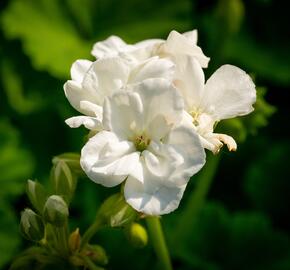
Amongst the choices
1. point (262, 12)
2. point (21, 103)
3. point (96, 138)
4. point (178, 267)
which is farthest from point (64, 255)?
point (262, 12)

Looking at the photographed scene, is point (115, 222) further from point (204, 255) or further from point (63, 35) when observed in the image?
point (63, 35)

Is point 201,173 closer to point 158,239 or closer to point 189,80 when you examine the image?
point 158,239

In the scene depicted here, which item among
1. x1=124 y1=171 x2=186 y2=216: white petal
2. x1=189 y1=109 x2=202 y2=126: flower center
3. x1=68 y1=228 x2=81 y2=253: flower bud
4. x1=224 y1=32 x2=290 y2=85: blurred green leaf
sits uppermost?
x1=189 y1=109 x2=202 y2=126: flower center

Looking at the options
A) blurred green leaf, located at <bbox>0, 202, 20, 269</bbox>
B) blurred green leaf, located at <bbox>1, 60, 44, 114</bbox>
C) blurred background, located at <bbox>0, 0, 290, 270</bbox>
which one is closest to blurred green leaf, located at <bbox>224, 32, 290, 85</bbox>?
blurred background, located at <bbox>0, 0, 290, 270</bbox>

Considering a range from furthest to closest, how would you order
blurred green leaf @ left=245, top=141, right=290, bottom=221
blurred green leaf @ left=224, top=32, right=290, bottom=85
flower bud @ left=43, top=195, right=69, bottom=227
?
blurred green leaf @ left=224, top=32, right=290, bottom=85 < blurred green leaf @ left=245, top=141, right=290, bottom=221 < flower bud @ left=43, top=195, right=69, bottom=227

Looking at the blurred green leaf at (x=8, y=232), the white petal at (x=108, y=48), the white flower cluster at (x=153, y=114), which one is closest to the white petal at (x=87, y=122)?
the white flower cluster at (x=153, y=114)

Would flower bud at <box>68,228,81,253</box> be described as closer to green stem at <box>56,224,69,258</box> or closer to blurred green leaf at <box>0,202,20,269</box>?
green stem at <box>56,224,69,258</box>
